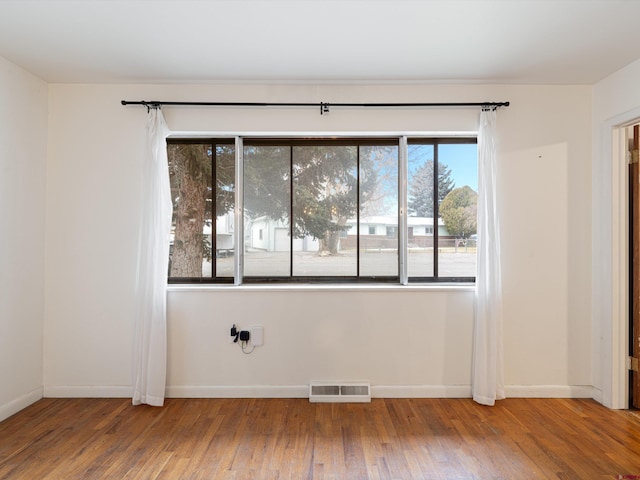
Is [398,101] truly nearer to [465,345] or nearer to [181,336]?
[465,345]

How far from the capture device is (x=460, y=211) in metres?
3.61

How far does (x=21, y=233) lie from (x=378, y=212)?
9.65 feet

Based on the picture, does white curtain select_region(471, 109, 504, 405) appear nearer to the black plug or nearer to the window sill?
the window sill

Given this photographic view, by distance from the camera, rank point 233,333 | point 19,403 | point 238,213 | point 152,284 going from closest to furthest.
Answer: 1. point 19,403
2. point 152,284
3. point 233,333
4. point 238,213

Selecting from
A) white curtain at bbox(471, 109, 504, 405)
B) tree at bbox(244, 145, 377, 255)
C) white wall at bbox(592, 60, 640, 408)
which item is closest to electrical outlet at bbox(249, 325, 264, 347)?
tree at bbox(244, 145, 377, 255)

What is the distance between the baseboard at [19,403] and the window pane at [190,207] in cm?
142

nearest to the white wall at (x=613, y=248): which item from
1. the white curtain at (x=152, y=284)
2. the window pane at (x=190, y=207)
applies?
the window pane at (x=190, y=207)

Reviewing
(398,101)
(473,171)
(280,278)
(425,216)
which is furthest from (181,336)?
(473,171)

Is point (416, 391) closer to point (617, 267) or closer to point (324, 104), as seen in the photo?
point (617, 267)

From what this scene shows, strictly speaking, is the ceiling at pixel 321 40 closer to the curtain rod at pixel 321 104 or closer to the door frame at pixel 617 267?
the curtain rod at pixel 321 104

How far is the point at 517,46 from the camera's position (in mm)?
2721

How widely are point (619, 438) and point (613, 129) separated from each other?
2310mm

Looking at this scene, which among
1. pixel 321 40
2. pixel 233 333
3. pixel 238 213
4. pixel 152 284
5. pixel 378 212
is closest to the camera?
pixel 321 40

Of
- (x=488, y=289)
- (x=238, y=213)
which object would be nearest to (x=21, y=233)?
(x=238, y=213)
